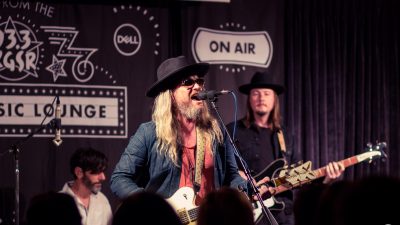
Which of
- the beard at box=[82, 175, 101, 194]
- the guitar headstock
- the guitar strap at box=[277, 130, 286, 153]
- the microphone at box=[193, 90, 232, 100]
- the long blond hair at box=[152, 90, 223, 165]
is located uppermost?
the microphone at box=[193, 90, 232, 100]

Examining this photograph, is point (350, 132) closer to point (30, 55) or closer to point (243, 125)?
point (243, 125)

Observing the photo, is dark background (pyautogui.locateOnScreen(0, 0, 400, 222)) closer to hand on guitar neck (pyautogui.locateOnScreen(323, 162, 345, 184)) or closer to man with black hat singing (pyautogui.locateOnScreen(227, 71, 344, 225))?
man with black hat singing (pyautogui.locateOnScreen(227, 71, 344, 225))

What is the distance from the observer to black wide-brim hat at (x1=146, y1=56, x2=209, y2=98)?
5402 millimetres

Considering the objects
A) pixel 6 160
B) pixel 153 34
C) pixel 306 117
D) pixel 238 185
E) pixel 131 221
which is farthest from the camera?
pixel 306 117

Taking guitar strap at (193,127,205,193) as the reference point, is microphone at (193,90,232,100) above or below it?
above

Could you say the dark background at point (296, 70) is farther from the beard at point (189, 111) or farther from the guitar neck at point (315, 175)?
the beard at point (189, 111)

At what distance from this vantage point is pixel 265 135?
7.50m

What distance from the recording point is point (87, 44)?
24.8 ft

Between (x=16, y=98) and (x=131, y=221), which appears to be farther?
(x=16, y=98)

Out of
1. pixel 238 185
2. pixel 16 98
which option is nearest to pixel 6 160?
pixel 16 98

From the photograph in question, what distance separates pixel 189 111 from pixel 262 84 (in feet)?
7.94

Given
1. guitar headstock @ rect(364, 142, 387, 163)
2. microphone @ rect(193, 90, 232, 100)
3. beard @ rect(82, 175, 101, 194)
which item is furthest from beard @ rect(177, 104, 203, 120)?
guitar headstock @ rect(364, 142, 387, 163)

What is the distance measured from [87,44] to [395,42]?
3.84 metres

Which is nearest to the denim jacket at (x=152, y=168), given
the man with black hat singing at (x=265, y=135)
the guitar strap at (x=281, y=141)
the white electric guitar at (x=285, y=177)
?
the white electric guitar at (x=285, y=177)
